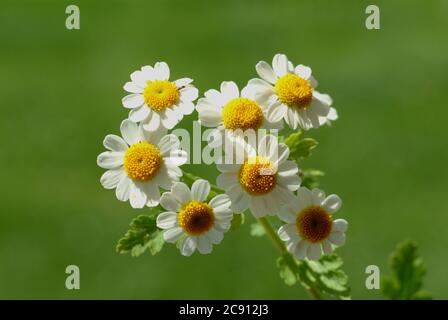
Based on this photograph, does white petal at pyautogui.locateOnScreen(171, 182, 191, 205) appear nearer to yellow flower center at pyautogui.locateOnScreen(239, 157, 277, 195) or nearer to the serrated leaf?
yellow flower center at pyautogui.locateOnScreen(239, 157, 277, 195)

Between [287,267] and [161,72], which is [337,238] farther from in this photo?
[161,72]

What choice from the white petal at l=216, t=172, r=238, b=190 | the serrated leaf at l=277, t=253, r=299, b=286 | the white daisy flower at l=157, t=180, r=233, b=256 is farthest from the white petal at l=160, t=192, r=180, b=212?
the serrated leaf at l=277, t=253, r=299, b=286

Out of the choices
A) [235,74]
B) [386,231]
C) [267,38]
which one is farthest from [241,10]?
[386,231]

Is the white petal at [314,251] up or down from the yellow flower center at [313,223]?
down

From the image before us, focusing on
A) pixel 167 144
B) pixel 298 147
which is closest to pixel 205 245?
pixel 167 144

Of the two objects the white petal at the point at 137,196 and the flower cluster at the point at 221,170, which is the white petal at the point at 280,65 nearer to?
the flower cluster at the point at 221,170

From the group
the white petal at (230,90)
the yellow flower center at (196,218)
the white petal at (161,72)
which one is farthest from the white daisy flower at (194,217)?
the white petal at (161,72)
